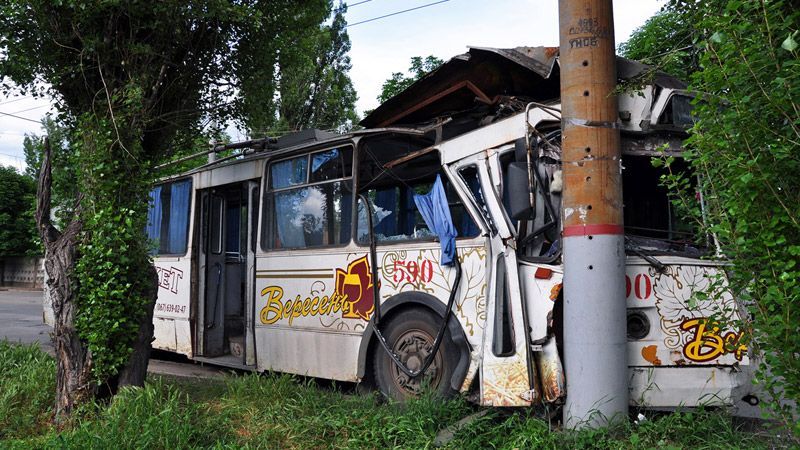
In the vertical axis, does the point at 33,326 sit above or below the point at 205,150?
below

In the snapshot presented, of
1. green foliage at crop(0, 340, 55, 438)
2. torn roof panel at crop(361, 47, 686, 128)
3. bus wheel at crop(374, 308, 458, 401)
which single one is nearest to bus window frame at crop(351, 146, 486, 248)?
bus wheel at crop(374, 308, 458, 401)

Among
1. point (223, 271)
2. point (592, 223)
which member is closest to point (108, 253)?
point (223, 271)

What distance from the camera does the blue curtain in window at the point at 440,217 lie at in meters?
5.85

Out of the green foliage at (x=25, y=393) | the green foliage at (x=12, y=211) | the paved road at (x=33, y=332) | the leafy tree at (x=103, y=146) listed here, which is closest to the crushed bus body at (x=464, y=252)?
the paved road at (x=33, y=332)

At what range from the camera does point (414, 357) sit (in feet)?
20.1

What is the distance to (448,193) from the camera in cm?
612

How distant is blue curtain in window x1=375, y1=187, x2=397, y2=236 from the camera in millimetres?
6691

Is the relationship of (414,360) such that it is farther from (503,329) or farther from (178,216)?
(178,216)

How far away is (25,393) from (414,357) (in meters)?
3.92

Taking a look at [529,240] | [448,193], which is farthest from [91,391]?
[529,240]

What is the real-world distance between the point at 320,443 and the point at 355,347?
1.63 metres

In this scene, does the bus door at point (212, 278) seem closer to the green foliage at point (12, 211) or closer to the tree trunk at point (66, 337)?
the tree trunk at point (66, 337)

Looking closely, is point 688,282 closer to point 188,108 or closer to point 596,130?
point 596,130

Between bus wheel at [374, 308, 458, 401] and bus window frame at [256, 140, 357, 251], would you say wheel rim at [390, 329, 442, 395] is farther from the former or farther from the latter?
bus window frame at [256, 140, 357, 251]
